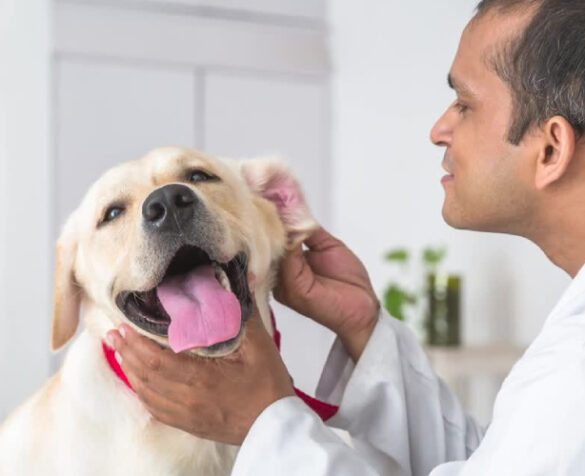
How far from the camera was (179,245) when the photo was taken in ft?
3.96

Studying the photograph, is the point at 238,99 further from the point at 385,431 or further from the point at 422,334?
the point at 385,431

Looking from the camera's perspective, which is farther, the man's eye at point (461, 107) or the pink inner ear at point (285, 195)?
the pink inner ear at point (285, 195)

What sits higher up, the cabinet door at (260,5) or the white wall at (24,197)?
the cabinet door at (260,5)

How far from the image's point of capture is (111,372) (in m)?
1.31

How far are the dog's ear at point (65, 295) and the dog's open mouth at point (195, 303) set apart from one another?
149 mm

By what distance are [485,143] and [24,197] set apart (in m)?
3.04

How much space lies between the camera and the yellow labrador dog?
1.20 metres

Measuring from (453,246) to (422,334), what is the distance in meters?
0.57

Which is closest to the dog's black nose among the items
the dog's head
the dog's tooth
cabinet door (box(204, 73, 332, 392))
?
the dog's head

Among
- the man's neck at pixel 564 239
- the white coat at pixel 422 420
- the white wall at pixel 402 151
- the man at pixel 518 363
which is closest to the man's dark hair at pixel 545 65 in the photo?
the man at pixel 518 363

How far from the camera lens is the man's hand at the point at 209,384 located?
3.83ft

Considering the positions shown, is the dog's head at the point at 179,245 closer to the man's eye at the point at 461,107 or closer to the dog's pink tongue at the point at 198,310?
the dog's pink tongue at the point at 198,310

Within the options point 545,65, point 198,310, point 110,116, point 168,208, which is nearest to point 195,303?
point 198,310

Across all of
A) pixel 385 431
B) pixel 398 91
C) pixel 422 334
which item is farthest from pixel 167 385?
pixel 398 91
